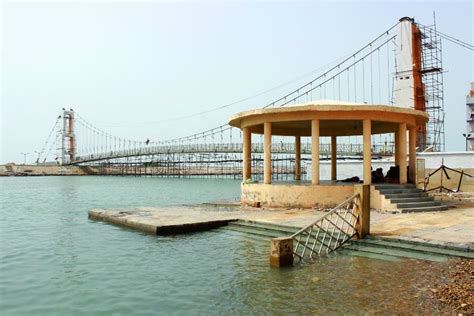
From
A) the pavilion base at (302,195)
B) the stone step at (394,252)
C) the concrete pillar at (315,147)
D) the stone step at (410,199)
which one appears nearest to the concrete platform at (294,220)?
the stone step at (394,252)

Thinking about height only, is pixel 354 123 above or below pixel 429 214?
above

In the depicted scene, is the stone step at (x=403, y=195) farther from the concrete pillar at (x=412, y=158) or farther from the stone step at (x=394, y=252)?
the stone step at (x=394, y=252)

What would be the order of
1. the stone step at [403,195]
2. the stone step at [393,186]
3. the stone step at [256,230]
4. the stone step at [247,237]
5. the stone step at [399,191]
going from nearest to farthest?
the stone step at [247,237]
the stone step at [256,230]
the stone step at [403,195]
the stone step at [399,191]
the stone step at [393,186]

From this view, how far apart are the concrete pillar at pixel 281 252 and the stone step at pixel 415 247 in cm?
198

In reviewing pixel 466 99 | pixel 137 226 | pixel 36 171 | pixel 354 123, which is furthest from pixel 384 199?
pixel 36 171

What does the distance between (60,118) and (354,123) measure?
110 meters

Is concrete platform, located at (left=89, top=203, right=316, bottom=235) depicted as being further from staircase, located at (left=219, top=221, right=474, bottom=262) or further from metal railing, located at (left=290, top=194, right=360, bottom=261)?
metal railing, located at (left=290, top=194, right=360, bottom=261)

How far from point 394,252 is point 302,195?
6.27m

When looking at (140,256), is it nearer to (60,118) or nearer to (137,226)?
(137,226)

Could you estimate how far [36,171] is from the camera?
11181 centimetres

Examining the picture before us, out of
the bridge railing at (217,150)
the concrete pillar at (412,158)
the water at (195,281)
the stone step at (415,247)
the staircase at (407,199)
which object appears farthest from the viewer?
the bridge railing at (217,150)

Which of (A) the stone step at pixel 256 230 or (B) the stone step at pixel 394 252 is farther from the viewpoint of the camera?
(A) the stone step at pixel 256 230

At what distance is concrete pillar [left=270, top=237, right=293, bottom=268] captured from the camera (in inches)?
304

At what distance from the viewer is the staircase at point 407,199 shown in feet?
43.4
